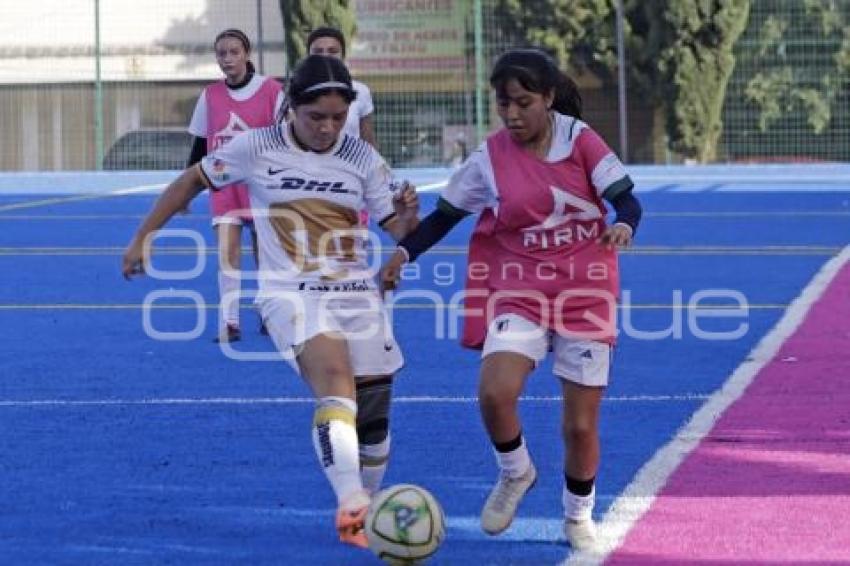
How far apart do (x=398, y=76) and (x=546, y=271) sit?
34708 millimetres

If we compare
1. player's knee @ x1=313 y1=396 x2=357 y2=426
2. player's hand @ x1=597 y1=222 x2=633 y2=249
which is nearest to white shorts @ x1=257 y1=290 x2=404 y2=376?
player's knee @ x1=313 y1=396 x2=357 y2=426

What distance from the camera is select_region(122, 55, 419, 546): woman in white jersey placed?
7004 millimetres

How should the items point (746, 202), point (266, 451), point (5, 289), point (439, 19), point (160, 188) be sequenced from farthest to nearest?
point (439, 19) < point (160, 188) < point (746, 202) < point (5, 289) < point (266, 451)

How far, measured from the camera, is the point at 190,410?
33.6ft

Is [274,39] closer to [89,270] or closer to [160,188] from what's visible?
[160,188]

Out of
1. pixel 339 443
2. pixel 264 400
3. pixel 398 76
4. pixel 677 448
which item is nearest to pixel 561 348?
pixel 339 443

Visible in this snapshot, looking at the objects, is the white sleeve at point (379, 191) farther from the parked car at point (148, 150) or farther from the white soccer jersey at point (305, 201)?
the parked car at point (148, 150)

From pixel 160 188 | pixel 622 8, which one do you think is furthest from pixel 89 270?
pixel 622 8

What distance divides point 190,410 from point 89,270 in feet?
27.2

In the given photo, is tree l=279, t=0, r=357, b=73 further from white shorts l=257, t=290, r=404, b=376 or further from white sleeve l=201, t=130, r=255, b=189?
white shorts l=257, t=290, r=404, b=376

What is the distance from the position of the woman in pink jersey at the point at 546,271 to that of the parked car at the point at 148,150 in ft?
104

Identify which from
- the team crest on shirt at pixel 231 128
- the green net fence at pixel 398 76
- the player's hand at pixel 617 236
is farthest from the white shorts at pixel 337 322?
the green net fence at pixel 398 76

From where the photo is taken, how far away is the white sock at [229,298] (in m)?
13.1

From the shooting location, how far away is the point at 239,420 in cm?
987
